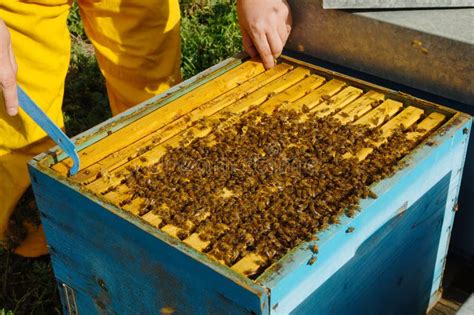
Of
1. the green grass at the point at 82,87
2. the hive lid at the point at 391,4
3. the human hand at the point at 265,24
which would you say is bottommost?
the green grass at the point at 82,87

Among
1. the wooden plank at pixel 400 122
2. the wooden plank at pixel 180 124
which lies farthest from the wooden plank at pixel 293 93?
the wooden plank at pixel 400 122

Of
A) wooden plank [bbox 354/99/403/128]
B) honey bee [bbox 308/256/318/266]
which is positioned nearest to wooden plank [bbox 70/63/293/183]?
wooden plank [bbox 354/99/403/128]

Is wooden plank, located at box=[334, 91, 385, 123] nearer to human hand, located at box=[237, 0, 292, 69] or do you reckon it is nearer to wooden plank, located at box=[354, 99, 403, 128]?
wooden plank, located at box=[354, 99, 403, 128]

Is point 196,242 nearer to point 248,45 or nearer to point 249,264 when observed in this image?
point 249,264

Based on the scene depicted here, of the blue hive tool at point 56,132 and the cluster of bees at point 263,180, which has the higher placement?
the blue hive tool at point 56,132

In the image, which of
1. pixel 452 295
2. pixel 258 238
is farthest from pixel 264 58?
pixel 452 295

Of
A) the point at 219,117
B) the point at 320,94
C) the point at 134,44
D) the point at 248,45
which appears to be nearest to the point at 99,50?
the point at 134,44

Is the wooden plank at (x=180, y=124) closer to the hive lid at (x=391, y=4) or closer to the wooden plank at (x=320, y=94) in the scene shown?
the wooden plank at (x=320, y=94)
